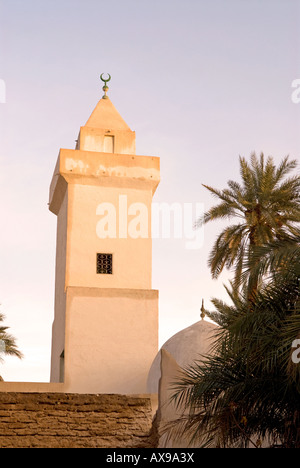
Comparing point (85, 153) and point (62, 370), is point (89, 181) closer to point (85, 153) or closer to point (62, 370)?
point (85, 153)

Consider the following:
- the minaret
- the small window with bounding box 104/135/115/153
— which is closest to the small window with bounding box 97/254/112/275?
the minaret

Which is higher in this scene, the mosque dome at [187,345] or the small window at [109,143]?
the small window at [109,143]

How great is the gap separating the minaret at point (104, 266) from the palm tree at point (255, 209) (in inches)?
118

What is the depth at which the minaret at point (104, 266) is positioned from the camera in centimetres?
2511

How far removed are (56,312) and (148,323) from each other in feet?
11.5

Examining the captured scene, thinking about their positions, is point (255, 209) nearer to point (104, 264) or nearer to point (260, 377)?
point (104, 264)

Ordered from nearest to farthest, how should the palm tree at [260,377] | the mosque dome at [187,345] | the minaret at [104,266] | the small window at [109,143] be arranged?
the palm tree at [260,377] < the mosque dome at [187,345] < the minaret at [104,266] < the small window at [109,143]

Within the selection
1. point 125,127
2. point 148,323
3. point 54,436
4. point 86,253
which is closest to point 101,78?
point 125,127

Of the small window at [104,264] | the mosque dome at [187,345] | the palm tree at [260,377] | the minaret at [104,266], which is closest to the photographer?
the palm tree at [260,377]

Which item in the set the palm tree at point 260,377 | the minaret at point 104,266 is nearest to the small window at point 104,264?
the minaret at point 104,266

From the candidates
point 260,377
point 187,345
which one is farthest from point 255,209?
point 260,377

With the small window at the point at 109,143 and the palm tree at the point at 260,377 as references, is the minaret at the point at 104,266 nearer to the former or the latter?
the small window at the point at 109,143

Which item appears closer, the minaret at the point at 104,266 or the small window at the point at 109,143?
the minaret at the point at 104,266
